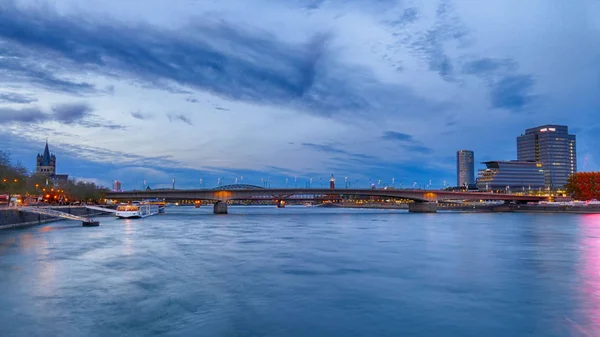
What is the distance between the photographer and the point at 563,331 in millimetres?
17203

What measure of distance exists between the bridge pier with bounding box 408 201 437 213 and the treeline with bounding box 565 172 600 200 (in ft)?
173

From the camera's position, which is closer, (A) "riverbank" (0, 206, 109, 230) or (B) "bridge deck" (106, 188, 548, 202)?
(A) "riverbank" (0, 206, 109, 230)

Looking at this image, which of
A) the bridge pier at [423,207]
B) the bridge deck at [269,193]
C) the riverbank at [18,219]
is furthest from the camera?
the bridge pier at [423,207]

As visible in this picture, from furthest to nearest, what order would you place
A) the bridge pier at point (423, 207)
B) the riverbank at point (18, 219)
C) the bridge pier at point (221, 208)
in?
the bridge pier at point (423, 207) < the bridge pier at point (221, 208) < the riverbank at point (18, 219)

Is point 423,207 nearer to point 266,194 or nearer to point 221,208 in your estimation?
point 266,194

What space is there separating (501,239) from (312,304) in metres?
39.5

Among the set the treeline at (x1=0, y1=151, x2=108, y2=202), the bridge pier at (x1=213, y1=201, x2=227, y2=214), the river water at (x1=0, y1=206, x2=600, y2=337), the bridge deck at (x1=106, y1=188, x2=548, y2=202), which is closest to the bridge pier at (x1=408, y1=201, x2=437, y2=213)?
the bridge deck at (x1=106, y1=188, x2=548, y2=202)

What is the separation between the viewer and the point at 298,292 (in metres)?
24.1

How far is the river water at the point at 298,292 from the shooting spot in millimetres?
17766

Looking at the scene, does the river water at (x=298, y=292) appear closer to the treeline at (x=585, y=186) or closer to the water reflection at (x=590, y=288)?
the water reflection at (x=590, y=288)

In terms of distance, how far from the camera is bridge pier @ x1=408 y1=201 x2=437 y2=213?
6201 inches

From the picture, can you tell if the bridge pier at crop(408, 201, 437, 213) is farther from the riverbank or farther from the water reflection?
the water reflection

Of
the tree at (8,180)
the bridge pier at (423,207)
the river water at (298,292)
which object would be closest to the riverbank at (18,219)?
the tree at (8,180)

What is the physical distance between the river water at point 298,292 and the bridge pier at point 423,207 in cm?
11527
